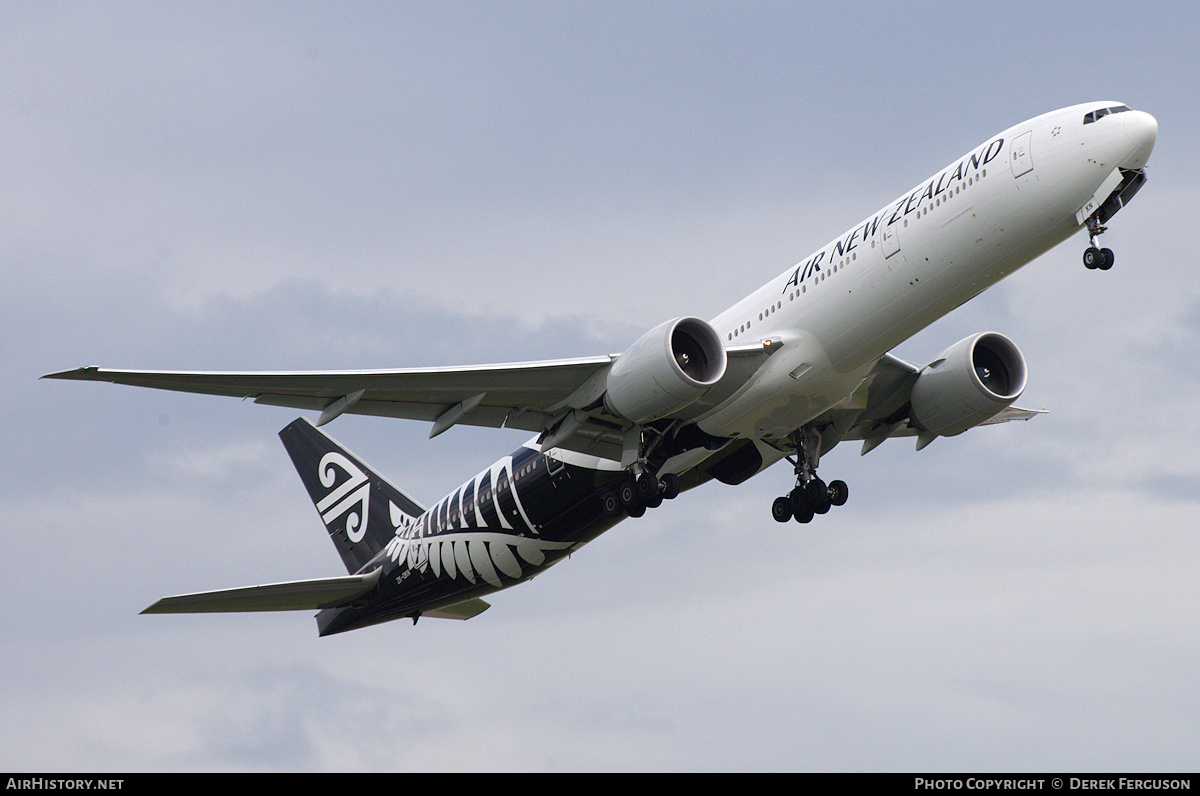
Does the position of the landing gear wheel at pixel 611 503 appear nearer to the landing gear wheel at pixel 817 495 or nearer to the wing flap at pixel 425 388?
the wing flap at pixel 425 388

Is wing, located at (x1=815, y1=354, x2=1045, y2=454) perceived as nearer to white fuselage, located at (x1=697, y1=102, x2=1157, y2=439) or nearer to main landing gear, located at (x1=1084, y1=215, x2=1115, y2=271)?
white fuselage, located at (x1=697, y1=102, x2=1157, y2=439)

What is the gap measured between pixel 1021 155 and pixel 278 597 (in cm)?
1958

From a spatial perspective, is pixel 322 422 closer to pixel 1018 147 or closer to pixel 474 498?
pixel 474 498

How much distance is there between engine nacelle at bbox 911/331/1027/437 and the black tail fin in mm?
13743

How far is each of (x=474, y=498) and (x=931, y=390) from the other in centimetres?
1074

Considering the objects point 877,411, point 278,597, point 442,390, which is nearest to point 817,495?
point 877,411

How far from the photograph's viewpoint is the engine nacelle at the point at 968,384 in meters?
28.3

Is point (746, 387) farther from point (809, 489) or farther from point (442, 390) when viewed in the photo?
point (442, 390)

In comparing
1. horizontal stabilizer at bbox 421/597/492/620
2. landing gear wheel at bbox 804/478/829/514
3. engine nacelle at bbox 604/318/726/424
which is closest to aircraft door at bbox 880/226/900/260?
engine nacelle at bbox 604/318/726/424

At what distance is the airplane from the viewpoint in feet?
75.8

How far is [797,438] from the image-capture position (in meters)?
29.3

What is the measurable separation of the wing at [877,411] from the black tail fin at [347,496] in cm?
1171

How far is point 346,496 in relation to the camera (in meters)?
36.6
